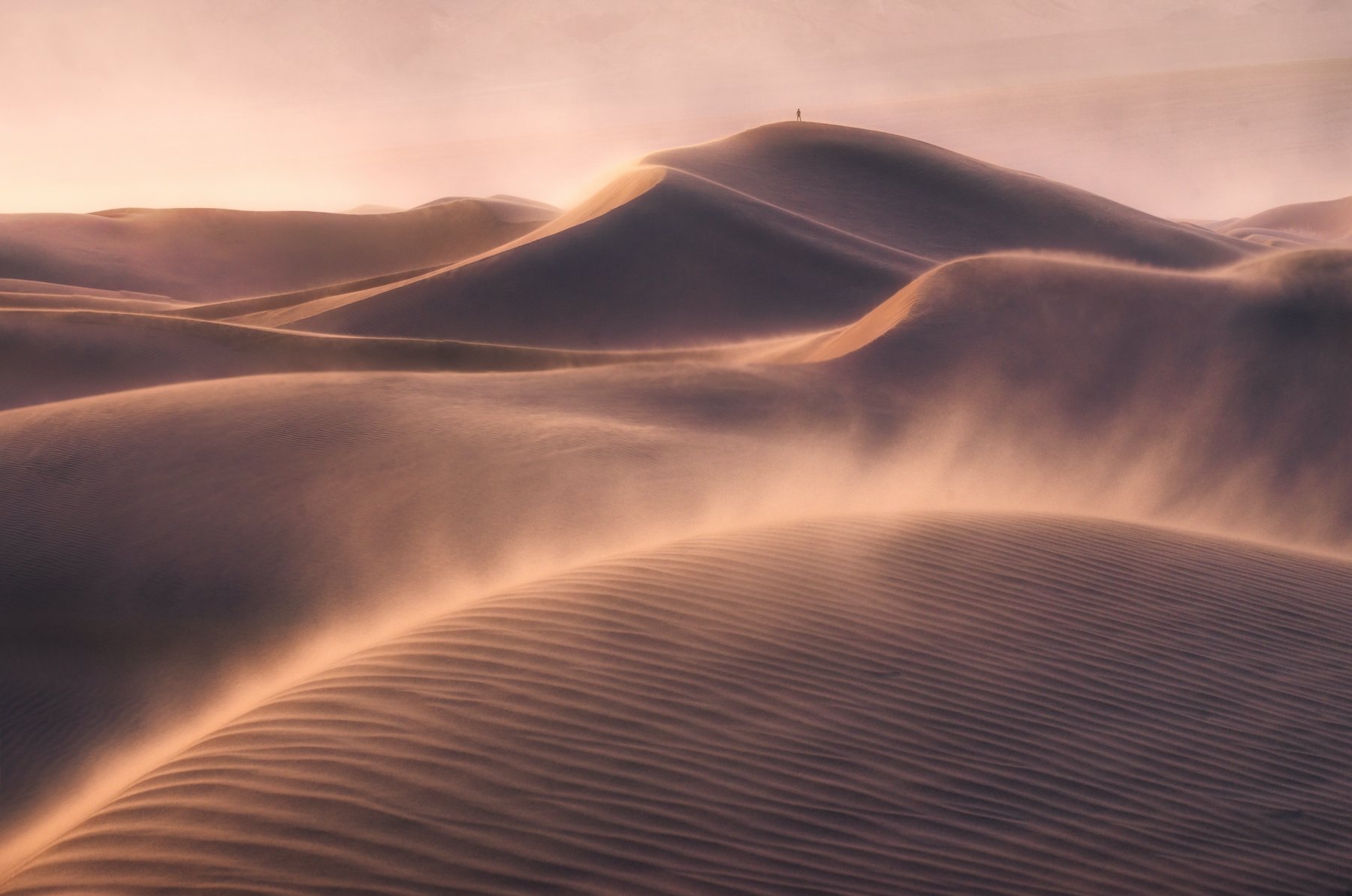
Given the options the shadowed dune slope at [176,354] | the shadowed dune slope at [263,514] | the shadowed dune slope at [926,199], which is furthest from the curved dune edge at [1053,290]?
the shadowed dune slope at [926,199]

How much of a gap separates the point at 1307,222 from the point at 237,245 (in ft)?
87.6

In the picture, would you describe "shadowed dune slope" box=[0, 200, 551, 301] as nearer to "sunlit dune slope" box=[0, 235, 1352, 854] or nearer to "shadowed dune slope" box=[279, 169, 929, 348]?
"shadowed dune slope" box=[279, 169, 929, 348]

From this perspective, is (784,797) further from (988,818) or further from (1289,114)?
(1289,114)

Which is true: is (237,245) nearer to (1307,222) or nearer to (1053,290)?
(1053,290)

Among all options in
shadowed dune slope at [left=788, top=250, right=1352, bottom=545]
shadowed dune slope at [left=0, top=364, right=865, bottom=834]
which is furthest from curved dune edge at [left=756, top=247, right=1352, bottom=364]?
shadowed dune slope at [left=0, top=364, right=865, bottom=834]

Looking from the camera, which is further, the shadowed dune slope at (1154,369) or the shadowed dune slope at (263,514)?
the shadowed dune slope at (1154,369)

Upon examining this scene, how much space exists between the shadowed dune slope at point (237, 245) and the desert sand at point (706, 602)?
1138 centimetres

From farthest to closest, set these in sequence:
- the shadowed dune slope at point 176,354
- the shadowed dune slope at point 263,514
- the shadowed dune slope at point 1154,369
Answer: the shadowed dune slope at point 176,354 < the shadowed dune slope at point 1154,369 < the shadowed dune slope at point 263,514

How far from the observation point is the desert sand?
10.2ft

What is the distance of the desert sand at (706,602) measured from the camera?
10.2 feet

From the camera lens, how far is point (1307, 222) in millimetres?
29297

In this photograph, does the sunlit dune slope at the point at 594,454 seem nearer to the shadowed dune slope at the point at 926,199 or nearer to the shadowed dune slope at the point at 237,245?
the shadowed dune slope at the point at 926,199

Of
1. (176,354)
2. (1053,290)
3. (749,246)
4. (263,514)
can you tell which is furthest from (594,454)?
(749,246)

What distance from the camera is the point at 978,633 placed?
4.27 metres
